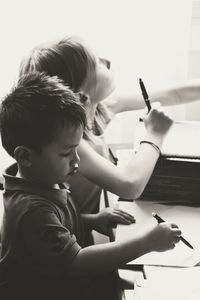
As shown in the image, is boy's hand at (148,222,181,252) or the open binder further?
the open binder

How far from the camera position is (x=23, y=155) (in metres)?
0.87

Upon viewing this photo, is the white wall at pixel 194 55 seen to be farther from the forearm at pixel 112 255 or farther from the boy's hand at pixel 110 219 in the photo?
the forearm at pixel 112 255

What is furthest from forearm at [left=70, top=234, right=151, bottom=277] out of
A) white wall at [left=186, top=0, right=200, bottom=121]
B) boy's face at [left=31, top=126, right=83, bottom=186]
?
white wall at [left=186, top=0, right=200, bottom=121]

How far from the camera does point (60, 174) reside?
35.1 inches

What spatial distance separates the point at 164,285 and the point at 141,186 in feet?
0.95

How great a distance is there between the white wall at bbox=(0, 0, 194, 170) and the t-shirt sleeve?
659mm

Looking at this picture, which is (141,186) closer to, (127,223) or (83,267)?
(127,223)

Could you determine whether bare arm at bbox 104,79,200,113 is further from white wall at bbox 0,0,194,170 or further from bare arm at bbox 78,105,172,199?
bare arm at bbox 78,105,172,199

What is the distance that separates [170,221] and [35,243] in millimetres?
317

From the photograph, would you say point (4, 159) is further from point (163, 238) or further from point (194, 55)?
point (163, 238)

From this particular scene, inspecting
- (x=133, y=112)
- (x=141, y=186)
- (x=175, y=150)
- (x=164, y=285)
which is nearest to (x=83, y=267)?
(x=164, y=285)

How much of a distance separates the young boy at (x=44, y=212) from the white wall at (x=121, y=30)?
47cm

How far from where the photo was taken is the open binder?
103cm

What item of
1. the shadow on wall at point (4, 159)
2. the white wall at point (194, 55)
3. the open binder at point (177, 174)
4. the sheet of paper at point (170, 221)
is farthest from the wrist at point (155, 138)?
the shadow on wall at point (4, 159)
